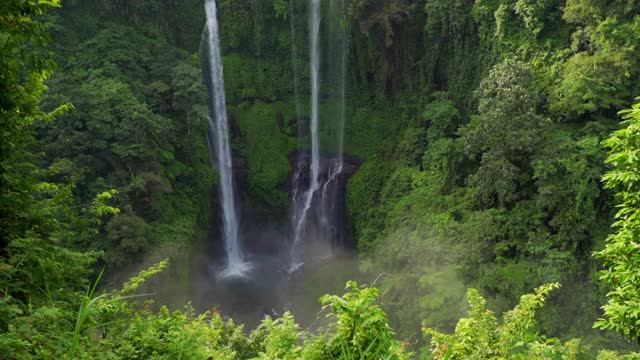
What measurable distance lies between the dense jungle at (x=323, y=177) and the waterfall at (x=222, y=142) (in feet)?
0.30

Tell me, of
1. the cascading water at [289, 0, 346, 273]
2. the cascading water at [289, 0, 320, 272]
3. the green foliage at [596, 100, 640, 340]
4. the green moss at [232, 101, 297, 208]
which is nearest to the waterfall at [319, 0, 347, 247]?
the cascading water at [289, 0, 346, 273]

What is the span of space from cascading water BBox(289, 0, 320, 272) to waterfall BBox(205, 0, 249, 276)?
236 cm

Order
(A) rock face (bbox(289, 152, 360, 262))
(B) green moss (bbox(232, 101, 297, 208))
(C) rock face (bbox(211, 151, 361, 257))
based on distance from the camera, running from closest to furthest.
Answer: (A) rock face (bbox(289, 152, 360, 262)) → (C) rock face (bbox(211, 151, 361, 257)) → (B) green moss (bbox(232, 101, 297, 208))

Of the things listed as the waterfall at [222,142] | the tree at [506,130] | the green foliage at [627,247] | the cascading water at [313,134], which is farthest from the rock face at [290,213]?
the green foliage at [627,247]

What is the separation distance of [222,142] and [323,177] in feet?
14.3

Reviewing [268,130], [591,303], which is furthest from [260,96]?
[591,303]

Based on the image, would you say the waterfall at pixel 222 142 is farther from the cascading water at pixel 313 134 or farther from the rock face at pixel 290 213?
the cascading water at pixel 313 134

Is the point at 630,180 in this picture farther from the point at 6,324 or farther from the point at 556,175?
the point at 556,175

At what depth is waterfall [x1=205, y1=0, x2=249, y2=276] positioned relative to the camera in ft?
67.6

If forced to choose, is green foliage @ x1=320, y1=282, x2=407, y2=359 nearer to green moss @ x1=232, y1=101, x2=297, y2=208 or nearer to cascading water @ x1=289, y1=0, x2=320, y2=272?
cascading water @ x1=289, y1=0, x2=320, y2=272

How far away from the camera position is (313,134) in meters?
22.2

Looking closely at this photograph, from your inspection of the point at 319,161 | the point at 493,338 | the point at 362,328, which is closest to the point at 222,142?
the point at 319,161

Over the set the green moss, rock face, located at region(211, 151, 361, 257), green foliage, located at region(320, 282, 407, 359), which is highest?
Result: green foliage, located at region(320, 282, 407, 359)

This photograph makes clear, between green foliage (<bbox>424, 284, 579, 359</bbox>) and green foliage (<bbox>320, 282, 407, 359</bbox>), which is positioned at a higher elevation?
green foliage (<bbox>320, 282, 407, 359</bbox>)
